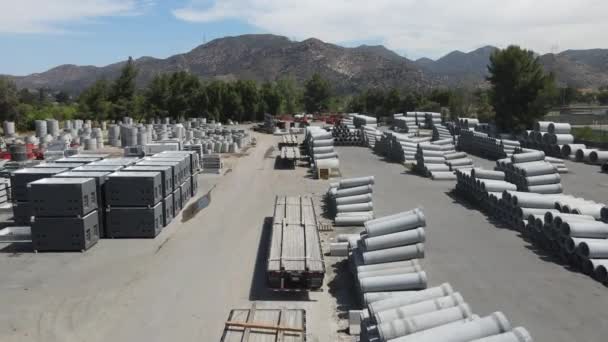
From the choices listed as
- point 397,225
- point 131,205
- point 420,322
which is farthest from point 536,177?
point 131,205

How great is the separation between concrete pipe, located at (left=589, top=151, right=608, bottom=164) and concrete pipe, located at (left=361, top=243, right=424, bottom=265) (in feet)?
82.7

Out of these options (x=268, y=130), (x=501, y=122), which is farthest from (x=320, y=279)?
(x=268, y=130)

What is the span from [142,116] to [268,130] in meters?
19.4

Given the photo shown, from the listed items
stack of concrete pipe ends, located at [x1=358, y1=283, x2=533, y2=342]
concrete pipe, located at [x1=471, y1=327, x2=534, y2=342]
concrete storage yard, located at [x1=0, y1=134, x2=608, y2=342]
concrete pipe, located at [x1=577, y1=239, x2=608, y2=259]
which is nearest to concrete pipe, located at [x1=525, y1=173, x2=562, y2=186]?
concrete storage yard, located at [x1=0, y1=134, x2=608, y2=342]

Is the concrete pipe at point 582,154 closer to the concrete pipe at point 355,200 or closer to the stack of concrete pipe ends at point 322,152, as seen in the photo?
the stack of concrete pipe ends at point 322,152

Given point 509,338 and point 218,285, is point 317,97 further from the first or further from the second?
point 509,338

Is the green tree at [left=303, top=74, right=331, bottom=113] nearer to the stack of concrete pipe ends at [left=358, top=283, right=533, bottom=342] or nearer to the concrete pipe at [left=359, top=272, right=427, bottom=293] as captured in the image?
the concrete pipe at [left=359, top=272, right=427, bottom=293]

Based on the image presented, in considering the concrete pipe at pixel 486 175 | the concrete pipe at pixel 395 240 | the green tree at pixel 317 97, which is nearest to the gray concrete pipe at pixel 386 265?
the concrete pipe at pixel 395 240

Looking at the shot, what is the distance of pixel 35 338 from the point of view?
1041 centimetres

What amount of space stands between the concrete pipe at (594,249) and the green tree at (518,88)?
38.6 m

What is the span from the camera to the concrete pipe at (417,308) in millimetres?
9273

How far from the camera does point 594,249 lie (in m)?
13.5

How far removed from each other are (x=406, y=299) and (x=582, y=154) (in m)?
28.4

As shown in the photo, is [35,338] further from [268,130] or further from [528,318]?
[268,130]
